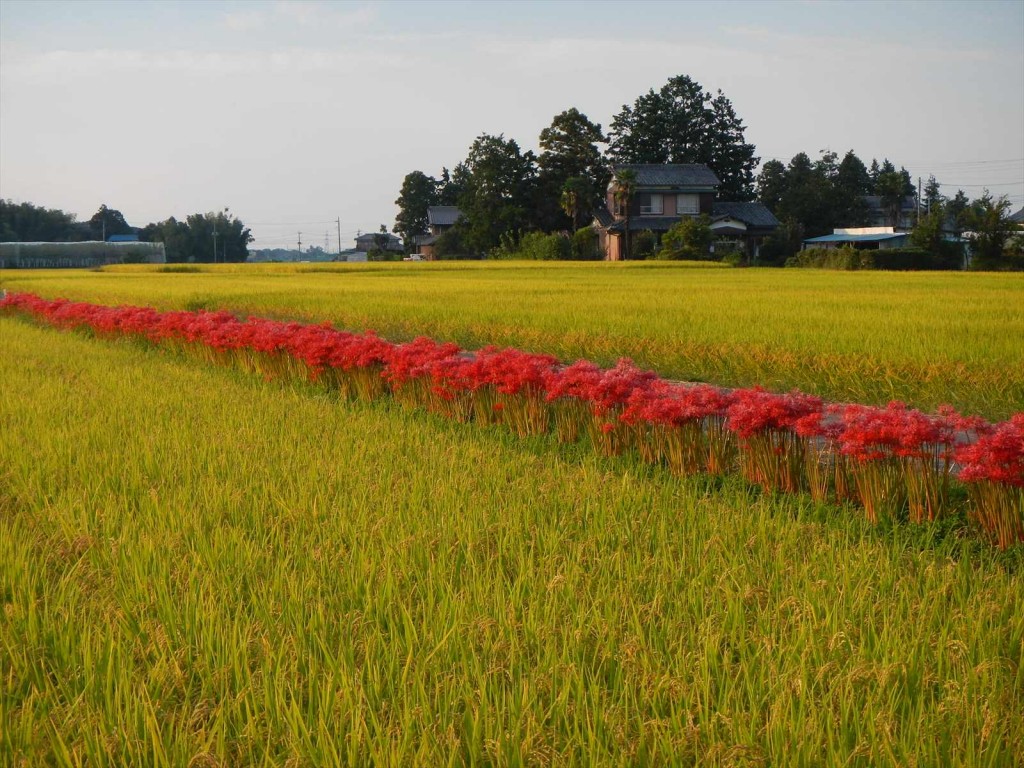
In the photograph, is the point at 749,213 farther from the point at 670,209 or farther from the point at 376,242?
the point at 376,242

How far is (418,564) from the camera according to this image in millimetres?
3564

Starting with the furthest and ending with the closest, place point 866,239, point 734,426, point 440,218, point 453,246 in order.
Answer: point 440,218 → point 453,246 → point 866,239 → point 734,426

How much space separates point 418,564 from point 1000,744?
6.35ft

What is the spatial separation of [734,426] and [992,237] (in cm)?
3454

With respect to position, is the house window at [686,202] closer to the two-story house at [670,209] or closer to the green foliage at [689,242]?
the two-story house at [670,209]

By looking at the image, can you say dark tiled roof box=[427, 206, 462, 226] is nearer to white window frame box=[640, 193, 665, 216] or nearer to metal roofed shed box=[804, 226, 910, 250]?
white window frame box=[640, 193, 665, 216]

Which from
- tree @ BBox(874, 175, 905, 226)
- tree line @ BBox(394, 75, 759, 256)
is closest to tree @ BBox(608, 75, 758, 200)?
tree line @ BBox(394, 75, 759, 256)

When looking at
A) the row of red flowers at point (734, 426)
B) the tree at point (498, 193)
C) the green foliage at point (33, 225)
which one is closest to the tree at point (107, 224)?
the green foliage at point (33, 225)

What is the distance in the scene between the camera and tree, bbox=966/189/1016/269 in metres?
34.9

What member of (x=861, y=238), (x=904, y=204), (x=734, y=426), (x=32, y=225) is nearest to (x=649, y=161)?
(x=861, y=238)

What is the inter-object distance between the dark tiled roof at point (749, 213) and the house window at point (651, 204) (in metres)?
2.71

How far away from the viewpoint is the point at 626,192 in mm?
47250

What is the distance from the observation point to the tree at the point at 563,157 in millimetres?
51531

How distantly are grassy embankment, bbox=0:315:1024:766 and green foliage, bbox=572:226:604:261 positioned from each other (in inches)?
1665
